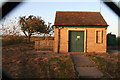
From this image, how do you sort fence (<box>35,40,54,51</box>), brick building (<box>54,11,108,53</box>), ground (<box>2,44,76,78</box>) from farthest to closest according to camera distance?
fence (<box>35,40,54,51</box>), brick building (<box>54,11,108,53</box>), ground (<box>2,44,76,78</box>)

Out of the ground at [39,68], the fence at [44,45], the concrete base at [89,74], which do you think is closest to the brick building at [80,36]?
the fence at [44,45]

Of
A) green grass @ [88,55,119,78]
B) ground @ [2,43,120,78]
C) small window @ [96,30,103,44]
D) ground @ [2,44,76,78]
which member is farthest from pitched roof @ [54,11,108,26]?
green grass @ [88,55,119,78]

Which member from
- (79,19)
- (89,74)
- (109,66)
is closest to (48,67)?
(89,74)

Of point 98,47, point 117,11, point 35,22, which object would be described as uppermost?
point 35,22

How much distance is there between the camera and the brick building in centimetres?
1348

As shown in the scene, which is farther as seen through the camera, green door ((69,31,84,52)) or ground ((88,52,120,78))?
green door ((69,31,84,52))

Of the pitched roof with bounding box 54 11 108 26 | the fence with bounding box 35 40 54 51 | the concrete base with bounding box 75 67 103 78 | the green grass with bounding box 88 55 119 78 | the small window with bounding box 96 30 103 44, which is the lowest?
the concrete base with bounding box 75 67 103 78

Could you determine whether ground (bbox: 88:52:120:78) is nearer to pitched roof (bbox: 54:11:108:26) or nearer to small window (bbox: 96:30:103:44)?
small window (bbox: 96:30:103:44)

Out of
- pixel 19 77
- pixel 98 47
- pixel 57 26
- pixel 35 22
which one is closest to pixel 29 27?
pixel 35 22

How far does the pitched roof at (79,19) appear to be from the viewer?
44.9 feet

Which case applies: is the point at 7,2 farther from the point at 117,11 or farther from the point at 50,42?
the point at 50,42

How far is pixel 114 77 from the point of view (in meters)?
5.19

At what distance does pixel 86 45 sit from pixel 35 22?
65.2 feet

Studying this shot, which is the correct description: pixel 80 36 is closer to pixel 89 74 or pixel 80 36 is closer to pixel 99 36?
pixel 99 36
